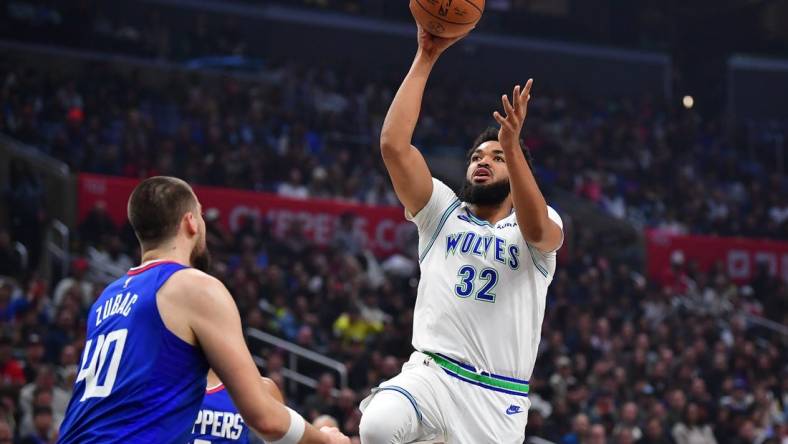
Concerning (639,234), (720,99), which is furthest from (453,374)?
(720,99)

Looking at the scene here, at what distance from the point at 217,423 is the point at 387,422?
2.70ft

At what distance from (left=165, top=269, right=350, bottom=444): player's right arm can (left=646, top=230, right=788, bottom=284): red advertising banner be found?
746 inches

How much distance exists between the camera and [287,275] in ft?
52.3

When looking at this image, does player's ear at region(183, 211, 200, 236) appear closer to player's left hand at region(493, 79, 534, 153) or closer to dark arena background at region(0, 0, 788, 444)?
player's left hand at region(493, 79, 534, 153)

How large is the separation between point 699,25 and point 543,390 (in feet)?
65.9

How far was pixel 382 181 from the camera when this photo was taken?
20484mm

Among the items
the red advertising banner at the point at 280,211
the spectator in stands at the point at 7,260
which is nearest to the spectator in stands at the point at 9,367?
the spectator in stands at the point at 7,260

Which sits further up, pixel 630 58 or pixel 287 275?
pixel 630 58

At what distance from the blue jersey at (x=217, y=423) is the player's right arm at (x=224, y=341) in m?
1.36

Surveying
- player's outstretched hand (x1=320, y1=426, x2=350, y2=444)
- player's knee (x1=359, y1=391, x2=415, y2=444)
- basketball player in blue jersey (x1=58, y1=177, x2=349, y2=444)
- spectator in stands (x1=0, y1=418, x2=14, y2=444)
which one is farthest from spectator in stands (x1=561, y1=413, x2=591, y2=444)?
basketball player in blue jersey (x1=58, y1=177, x2=349, y2=444)

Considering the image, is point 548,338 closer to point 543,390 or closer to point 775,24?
point 543,390

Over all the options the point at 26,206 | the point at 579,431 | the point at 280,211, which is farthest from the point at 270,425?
the point at 280,211

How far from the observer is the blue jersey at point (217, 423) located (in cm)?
500

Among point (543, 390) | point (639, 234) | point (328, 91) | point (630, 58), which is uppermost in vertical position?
point (630, 58)
